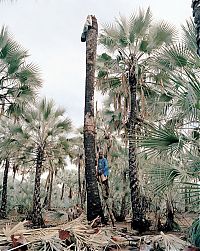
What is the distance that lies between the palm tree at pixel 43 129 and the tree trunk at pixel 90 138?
869cm

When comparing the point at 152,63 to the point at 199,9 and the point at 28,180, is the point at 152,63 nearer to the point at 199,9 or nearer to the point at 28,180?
the point at 199,9

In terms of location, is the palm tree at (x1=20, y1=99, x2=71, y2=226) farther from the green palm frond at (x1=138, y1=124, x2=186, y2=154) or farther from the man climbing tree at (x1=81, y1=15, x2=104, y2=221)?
the green palm frond at (x1=138, y1=124, x2=186, y2=154)

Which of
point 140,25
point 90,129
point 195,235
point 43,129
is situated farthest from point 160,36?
point 195,235

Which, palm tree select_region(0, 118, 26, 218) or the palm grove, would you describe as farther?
palm tree select_region(0, 118, 26, 218)

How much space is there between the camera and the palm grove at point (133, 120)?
662cm

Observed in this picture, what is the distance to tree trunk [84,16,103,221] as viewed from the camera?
9383mm

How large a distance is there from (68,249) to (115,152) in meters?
17.8

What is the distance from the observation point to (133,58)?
1415cm

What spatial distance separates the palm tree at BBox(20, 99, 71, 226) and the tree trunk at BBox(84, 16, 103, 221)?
869cm

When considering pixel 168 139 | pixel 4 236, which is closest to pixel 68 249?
pixel 4 236

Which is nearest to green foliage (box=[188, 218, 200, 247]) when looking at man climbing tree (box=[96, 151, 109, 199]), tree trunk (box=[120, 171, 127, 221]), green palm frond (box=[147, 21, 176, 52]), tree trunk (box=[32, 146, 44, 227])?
man climbing tree (box=[96, 151, 109, 199])

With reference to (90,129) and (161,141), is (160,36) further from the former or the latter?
(161,141)

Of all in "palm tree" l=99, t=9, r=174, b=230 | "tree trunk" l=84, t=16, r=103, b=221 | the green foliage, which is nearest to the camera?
the green foliage

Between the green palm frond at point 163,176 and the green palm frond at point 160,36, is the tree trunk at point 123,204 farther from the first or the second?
the green palm frond at point 163,176
